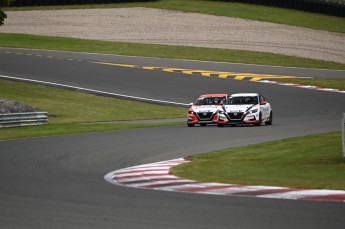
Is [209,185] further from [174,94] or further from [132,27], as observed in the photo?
[132,27]

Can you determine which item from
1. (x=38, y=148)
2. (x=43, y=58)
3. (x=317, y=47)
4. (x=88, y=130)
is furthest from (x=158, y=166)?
(x=317, y=47)

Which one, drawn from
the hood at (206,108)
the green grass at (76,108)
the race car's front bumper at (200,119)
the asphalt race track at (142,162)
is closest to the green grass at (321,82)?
the asphalt race track at (142,162)

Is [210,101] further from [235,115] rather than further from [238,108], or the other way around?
[235,115]

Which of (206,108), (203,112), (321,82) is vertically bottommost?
(321,82)

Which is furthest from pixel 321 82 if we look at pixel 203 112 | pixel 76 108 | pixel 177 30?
pixel 177 30

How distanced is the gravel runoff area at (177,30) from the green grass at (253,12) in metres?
0.86

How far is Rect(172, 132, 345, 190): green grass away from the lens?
1608 cm

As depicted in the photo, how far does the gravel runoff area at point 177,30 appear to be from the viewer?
64562 millimetres

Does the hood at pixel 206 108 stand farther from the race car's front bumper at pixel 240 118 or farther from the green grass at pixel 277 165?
the green grass at pixel 277 165

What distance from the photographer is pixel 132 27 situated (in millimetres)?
70812

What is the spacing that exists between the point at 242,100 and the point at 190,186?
20.1m

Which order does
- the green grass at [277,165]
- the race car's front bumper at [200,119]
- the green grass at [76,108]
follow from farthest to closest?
1. the race car's front bumper at [200,119]
2. the green grass at [76,108]
3. the green grass at [277,165]

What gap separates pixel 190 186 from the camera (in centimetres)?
1566

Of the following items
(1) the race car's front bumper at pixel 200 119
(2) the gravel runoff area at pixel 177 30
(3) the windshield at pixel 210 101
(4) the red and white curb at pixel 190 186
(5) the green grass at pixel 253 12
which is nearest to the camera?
(4) the red and white curb at pixel 190 186
